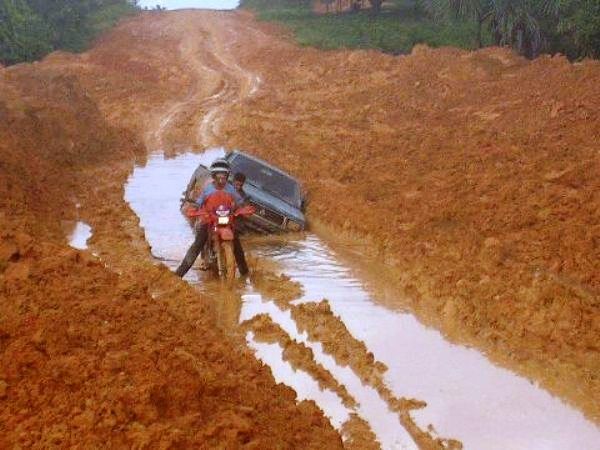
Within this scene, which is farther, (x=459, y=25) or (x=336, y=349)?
(x=459, y=25)

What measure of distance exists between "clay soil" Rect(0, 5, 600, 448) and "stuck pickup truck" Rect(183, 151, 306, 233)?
71 cm

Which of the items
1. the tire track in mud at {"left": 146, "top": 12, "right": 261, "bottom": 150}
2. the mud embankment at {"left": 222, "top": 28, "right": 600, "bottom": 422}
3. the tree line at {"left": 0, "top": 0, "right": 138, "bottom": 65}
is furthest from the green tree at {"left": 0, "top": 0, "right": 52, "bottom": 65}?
the mud embankment at {"left": 222, "top": 28, "right": 600, "bottom": 422}

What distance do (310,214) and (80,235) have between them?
167 inches

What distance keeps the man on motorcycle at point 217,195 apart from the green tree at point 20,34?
2394 cm

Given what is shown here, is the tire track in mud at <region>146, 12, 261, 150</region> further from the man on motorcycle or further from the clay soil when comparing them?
the man on motorcycle

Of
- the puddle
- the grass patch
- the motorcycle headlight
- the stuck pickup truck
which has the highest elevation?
the grass patch

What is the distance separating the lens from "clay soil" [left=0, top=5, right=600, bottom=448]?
5230mm

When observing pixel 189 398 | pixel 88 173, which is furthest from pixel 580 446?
pixel 88 173

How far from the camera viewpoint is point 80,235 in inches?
481

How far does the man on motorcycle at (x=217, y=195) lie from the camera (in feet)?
31.9

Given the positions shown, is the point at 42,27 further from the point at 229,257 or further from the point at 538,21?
the point at 229,257

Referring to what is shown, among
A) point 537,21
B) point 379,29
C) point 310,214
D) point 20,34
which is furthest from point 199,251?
point 379,29

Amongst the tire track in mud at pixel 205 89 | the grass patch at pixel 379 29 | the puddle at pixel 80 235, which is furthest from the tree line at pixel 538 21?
the puddle at pixel 80 235

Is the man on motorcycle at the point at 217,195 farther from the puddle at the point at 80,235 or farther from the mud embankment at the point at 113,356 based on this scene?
the puddle at the point at 80,235
